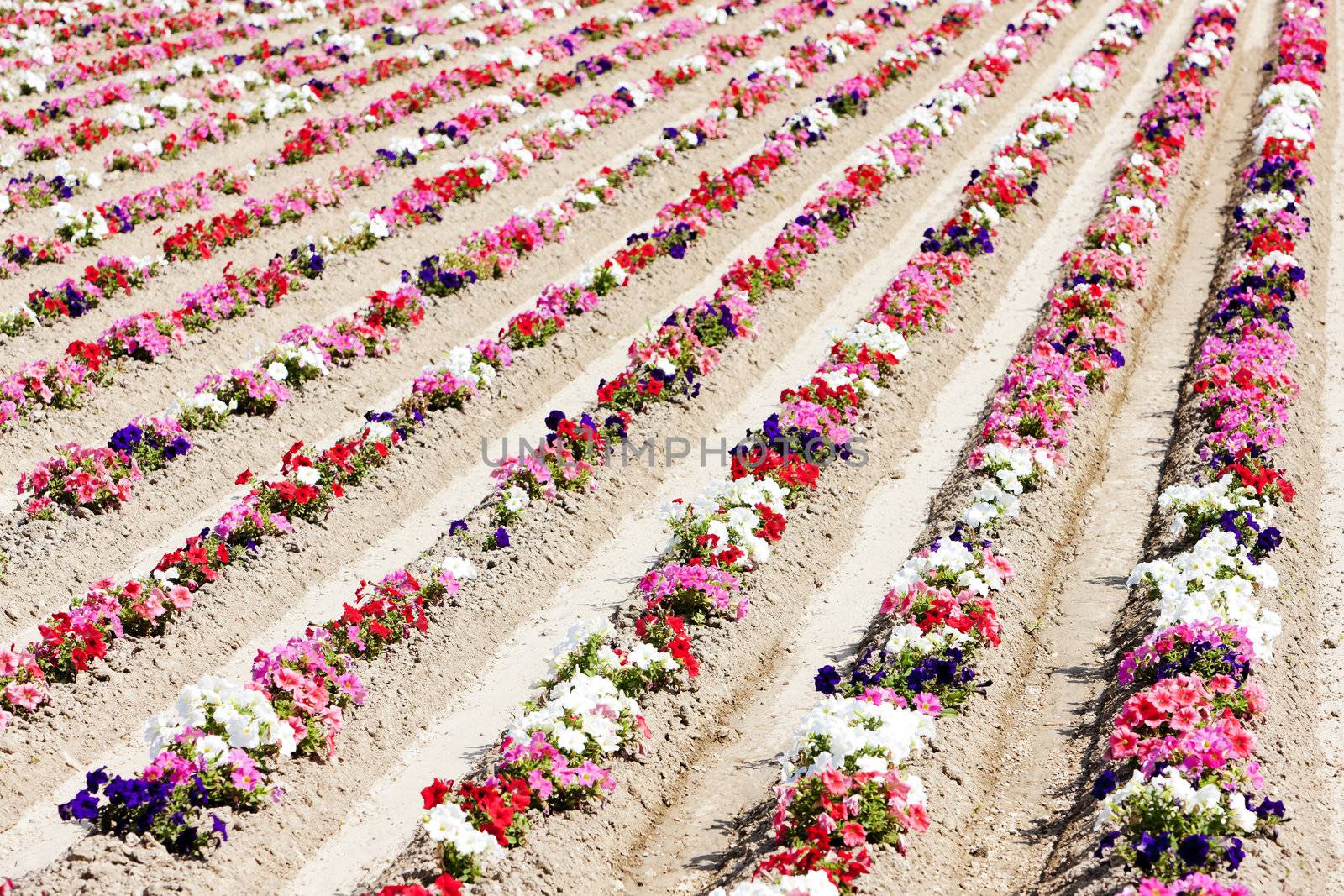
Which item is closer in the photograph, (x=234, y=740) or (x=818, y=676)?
(x=234, y=740)

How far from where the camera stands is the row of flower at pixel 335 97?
2220 cm

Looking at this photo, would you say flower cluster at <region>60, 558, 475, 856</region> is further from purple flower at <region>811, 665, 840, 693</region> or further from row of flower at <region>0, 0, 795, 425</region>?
row of flower at <region>0, 0, 795, 425</region>

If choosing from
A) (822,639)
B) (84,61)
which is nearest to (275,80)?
(84,61)

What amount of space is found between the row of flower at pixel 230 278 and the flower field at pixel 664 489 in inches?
3.0

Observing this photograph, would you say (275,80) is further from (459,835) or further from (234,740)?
(459,835)

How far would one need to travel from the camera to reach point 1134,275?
18312 mm

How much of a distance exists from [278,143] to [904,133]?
430 inches

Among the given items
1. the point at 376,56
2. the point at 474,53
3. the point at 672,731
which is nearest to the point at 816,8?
the point at 474,53

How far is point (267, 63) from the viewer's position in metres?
26.5

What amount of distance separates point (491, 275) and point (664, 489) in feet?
18.4

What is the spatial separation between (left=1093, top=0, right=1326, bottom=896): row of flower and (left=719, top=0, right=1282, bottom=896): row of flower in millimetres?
112

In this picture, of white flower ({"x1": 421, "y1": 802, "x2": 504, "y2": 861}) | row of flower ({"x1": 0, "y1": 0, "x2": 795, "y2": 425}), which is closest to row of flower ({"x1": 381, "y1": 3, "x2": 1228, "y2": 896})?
white flower ({"x1": 421, "y1": 802, "x2": 504, "y2": 861})

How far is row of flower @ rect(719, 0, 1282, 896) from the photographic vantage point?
881 centimetres

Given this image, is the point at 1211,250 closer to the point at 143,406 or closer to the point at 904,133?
the point at 904,133
